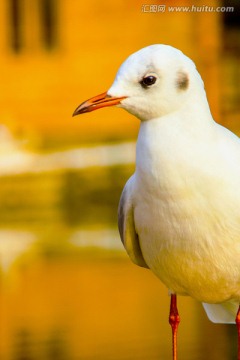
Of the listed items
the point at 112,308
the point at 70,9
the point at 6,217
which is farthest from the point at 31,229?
the point at 112,308

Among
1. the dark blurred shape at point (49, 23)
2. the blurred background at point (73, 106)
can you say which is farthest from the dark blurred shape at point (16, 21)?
the dark blurred shape at point (49, 23)

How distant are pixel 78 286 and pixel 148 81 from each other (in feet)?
17.8

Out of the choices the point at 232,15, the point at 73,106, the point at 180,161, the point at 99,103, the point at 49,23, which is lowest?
the point at 180,161

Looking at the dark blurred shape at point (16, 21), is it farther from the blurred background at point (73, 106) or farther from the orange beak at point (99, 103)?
the orange beak at point (99, 103)

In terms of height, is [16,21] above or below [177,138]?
above

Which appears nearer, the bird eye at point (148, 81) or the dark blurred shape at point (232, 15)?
the bird eye at point (148, 81)

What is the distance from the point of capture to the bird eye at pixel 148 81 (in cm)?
358

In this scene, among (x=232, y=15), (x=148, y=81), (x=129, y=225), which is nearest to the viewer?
(x=148, y=81)

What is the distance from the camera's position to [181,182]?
11.9 feet

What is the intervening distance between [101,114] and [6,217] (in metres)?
1.44

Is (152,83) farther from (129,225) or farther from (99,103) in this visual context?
(129,225)

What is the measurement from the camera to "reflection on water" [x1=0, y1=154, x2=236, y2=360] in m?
6.50

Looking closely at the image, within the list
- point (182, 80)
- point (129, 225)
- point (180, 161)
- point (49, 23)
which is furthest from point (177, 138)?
point (49, 23)

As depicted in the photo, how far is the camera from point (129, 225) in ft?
13.2
